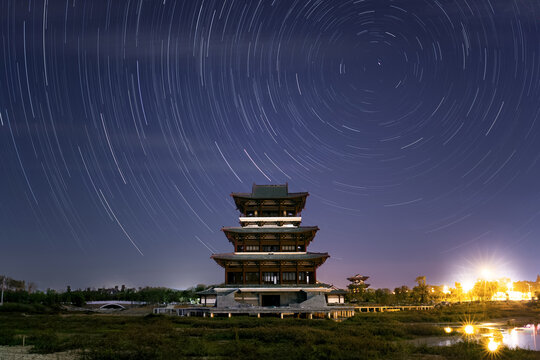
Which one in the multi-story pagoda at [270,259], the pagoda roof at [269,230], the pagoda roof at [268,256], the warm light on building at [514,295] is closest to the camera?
the multi-story pagoda at [270,259]

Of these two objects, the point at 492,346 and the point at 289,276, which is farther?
the point at 289,276

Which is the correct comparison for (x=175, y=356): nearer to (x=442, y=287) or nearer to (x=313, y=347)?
(x=313, y=347)

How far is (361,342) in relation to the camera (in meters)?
28.1

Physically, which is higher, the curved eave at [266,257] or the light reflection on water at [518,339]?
the curved eave at [266,257]

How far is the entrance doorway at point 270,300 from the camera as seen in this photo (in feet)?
187

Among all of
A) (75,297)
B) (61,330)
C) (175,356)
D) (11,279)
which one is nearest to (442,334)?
(175,356)

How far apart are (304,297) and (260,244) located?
10.3 metres

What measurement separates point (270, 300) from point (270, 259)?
527cm

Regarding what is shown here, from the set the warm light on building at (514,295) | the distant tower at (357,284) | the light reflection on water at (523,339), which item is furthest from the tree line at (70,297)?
the warm light on building at (514,295)

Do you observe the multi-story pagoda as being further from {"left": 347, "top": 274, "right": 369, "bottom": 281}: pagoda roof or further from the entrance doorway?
{"left": 347, "top": 274, "right": 369, "bottom": 281}: pagoda roof

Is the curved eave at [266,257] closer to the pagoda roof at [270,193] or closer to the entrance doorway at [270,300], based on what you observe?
the entrance doorway at [270,300]

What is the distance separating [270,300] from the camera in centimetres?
5706

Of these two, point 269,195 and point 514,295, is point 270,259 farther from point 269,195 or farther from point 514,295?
point 514,295

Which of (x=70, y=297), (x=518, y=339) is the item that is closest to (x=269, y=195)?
(x=518, y=339)
